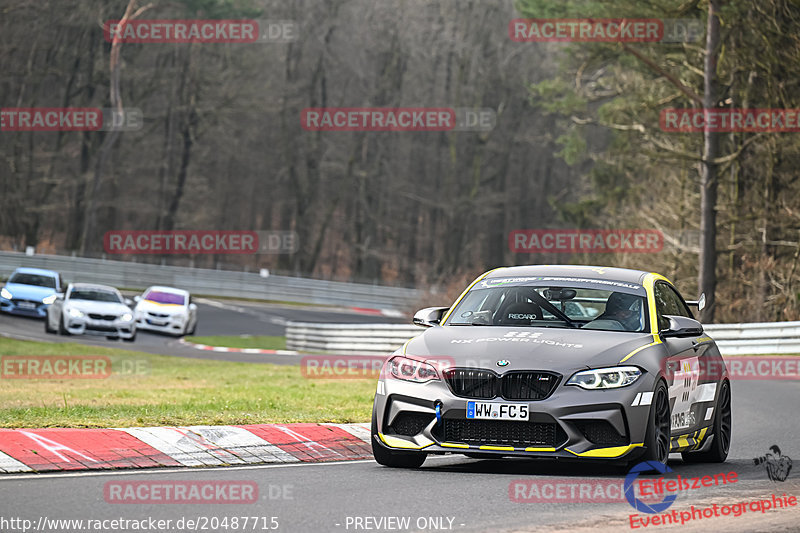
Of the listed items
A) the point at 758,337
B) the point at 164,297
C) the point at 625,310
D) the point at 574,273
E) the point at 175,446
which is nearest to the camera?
the point at 175,446

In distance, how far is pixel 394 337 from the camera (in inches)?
1277

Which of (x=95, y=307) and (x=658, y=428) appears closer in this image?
(x=658, y=428)

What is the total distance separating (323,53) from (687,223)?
116ft

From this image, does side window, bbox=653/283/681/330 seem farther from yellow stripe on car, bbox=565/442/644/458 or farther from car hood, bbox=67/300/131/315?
car hood, bbox=67/300/131/315

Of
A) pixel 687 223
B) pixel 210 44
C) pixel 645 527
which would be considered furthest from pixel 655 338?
pixel 210 44

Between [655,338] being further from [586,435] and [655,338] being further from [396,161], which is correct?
[396,161]

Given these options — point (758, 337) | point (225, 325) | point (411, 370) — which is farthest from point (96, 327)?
point (411, 370)

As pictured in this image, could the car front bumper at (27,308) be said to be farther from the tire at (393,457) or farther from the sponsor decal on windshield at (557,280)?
the tire at (393,457)

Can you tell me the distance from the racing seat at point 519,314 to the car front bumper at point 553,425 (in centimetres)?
121

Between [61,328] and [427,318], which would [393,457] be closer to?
[427,318]

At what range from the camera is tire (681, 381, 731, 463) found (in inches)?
423

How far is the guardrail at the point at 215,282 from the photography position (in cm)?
5329

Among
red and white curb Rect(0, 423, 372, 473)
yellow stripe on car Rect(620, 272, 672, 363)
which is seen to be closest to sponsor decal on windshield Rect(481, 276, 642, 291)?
yellow stripe on car Rect(620, 272, 672, 363)

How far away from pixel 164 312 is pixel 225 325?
298 inches
